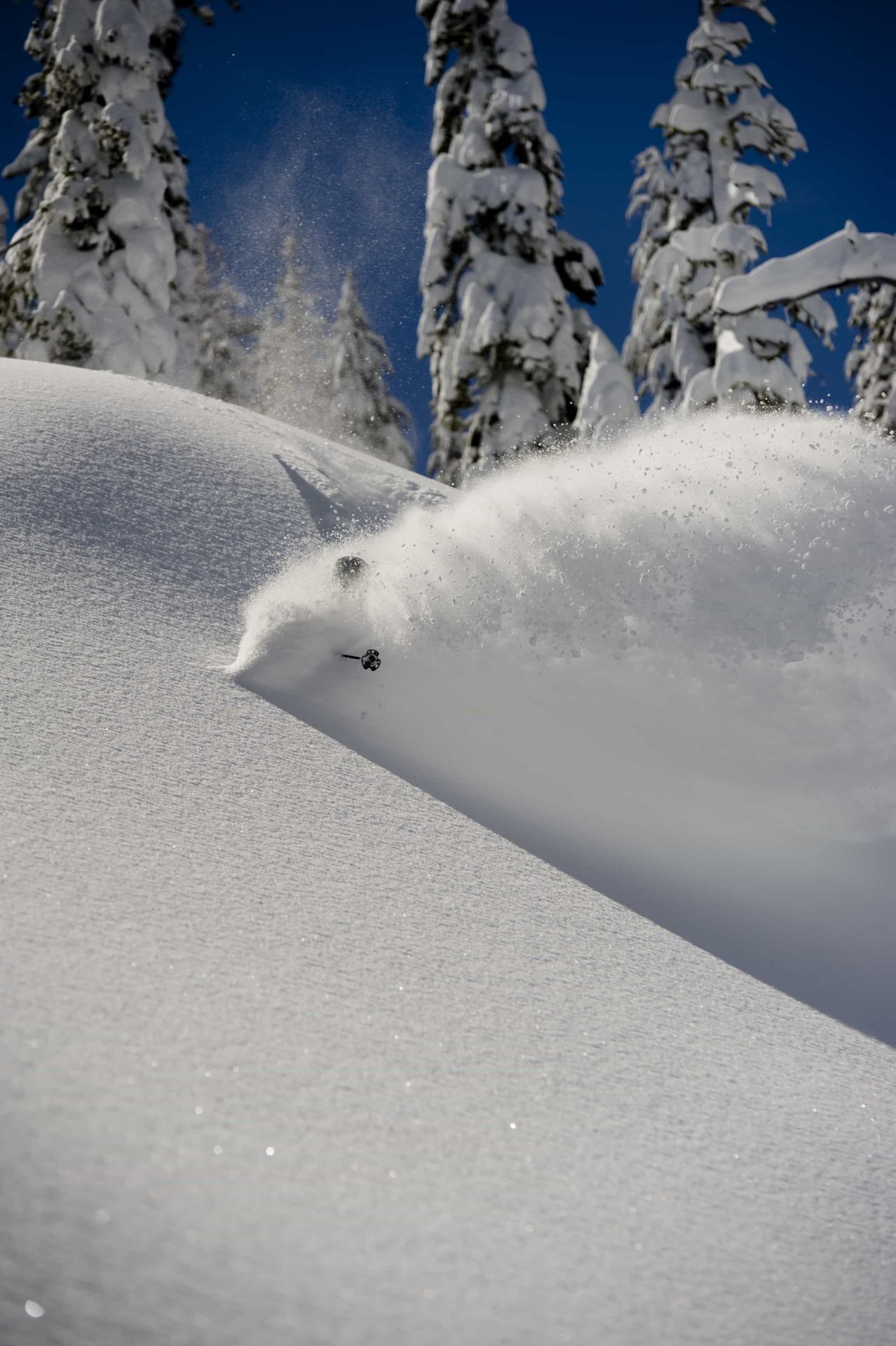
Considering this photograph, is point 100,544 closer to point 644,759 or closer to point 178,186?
point 644,759

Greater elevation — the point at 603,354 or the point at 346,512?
the point at 603,354

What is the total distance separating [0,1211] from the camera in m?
1.34

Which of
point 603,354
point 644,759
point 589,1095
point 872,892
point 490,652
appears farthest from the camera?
point 603,354

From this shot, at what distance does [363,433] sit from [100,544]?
18.9 metres

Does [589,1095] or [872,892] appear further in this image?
[872,892]

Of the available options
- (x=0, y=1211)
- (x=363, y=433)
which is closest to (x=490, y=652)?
(x=0, y=1211)

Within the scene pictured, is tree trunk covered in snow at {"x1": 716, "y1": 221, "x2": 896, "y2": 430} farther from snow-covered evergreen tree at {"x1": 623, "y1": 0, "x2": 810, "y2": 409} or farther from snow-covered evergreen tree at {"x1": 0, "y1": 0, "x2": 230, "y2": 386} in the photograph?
snow-covered evergreen tree at {"x1": 0, "y1": 0, "x2": 230, "y2": 386}

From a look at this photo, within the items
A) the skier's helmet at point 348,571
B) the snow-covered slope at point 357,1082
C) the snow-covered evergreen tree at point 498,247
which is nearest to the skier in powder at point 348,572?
the skier's helmet at point 348,571

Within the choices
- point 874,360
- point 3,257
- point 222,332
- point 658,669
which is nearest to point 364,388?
point 222,332

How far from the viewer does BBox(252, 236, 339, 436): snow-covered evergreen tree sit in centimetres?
2283

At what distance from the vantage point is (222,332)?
22.8 metres

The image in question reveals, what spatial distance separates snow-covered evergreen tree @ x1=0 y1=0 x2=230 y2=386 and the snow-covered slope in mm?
10949

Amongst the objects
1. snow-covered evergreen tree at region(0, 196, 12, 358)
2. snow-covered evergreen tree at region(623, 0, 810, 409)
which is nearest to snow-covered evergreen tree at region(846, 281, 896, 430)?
snow-covered evergreen tree at region(623, 0, 810, 409)

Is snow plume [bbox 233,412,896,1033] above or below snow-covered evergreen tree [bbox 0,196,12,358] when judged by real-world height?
below
